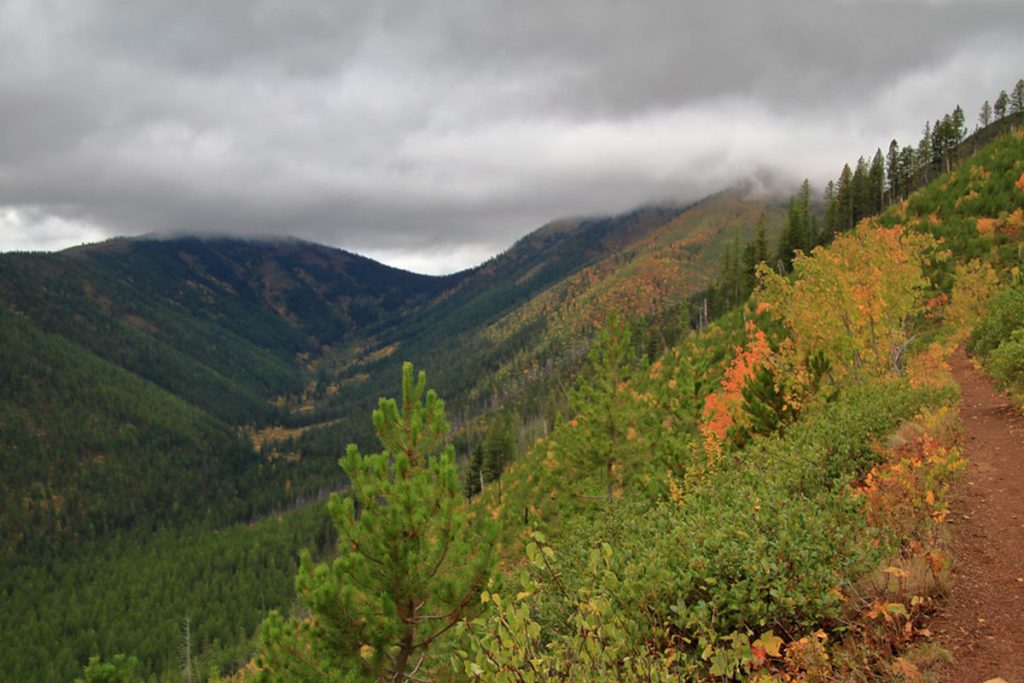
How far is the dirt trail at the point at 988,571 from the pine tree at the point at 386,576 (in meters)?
7.83

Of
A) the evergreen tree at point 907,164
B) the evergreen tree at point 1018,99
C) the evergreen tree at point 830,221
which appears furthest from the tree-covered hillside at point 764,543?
the evergreen tree at point 1018,99

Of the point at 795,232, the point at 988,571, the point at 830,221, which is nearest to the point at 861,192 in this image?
the point at 830,221

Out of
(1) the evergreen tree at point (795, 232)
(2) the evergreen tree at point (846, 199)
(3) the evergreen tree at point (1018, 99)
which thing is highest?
(3) the evergreen tree at point (1018, 99)

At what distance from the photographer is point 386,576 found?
1070 centimetres

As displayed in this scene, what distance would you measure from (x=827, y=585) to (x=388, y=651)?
918cm

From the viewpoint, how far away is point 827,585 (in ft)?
18.2

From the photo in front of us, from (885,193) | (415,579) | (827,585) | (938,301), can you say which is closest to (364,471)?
(415,579)

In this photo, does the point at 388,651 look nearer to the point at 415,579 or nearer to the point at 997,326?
the point at 415,579

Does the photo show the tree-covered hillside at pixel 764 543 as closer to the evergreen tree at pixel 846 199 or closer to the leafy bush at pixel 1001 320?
the leafy bush at pixel 1001 320

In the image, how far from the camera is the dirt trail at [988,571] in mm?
4805

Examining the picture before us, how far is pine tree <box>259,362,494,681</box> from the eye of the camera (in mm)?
10523

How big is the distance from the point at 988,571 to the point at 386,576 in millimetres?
9256

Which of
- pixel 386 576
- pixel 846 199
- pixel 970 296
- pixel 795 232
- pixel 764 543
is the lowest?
pixel 386 576

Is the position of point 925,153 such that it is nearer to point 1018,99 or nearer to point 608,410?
point 1018,99
